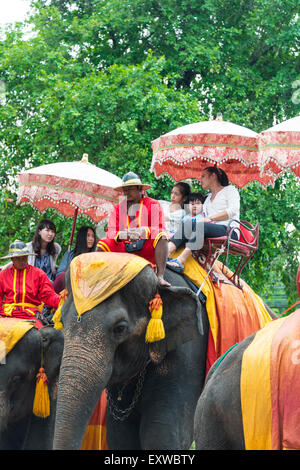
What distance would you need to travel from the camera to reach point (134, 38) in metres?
16.7

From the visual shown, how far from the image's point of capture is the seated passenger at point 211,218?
6383 millimetres

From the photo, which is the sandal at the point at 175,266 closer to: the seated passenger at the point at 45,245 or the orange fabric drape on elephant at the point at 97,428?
the orange fabric drape on elephant at the point at 97,428

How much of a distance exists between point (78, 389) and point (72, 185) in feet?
13.1

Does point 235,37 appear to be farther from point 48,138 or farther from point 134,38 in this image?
point 48,138

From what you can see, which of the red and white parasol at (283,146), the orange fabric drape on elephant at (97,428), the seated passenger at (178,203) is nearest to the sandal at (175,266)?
the seated passenger at (178,203)

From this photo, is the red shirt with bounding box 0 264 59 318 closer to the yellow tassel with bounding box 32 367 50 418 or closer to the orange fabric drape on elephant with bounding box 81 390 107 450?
the yellow tassel with bounding box 32 367 50 418

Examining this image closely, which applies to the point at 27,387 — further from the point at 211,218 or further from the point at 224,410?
the point at 224,410

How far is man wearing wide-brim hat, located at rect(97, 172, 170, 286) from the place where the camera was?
566 cm

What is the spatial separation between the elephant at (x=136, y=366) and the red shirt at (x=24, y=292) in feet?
4.91

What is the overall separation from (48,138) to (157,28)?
4233mm

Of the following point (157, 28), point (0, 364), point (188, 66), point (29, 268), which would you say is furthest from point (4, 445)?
point (157, 28)

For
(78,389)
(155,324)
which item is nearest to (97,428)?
(155,324)

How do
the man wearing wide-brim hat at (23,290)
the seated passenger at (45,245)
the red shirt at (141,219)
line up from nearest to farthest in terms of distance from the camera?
the red shirt at (141,219), the man wearing wide-brim hat at (23,290), the seated passenger at (45,245)

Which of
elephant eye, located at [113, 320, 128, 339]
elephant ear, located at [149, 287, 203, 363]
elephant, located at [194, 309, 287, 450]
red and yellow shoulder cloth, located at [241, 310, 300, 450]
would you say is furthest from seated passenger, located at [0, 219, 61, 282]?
red and yellow shoulder cloth, located at [241, 310, 300, 450]
